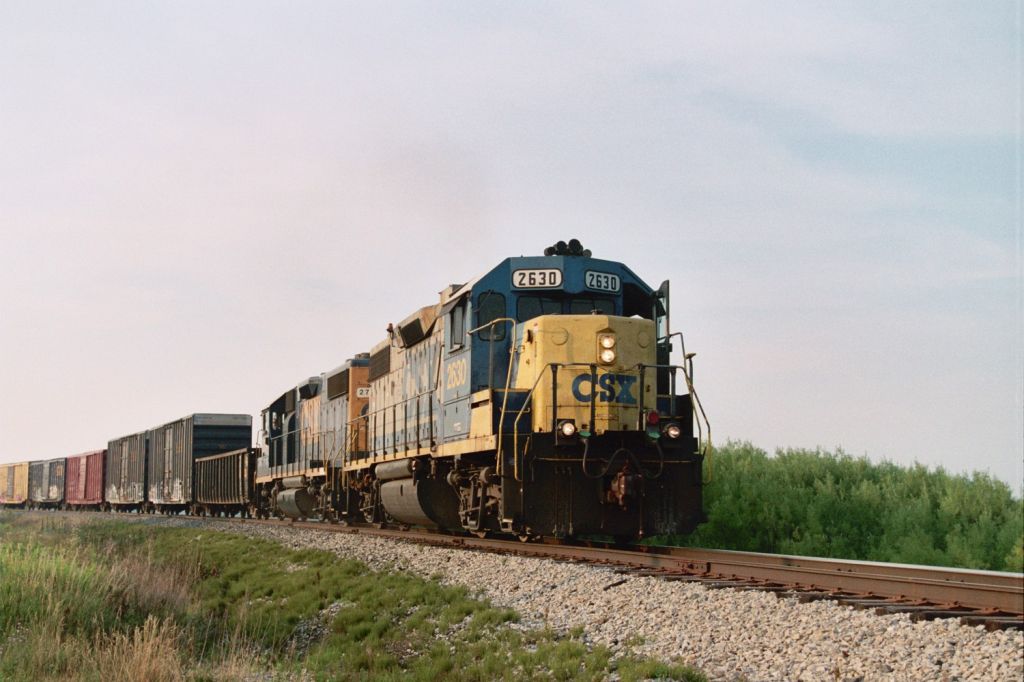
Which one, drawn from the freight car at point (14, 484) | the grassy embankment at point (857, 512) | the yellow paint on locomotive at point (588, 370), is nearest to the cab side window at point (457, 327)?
the yellow paint on locomotive at point (588, 370)

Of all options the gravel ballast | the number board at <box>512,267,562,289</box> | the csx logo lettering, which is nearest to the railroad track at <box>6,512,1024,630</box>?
the gravel ballast

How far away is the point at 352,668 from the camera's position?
25.8 feet

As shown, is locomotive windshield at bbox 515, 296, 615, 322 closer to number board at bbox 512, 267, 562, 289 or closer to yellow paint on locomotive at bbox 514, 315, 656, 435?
number board at bbox 512, 267, 562, 289

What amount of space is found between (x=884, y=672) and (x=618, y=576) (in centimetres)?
382

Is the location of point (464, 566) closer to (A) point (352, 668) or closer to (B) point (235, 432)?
(A) point (352, 668)

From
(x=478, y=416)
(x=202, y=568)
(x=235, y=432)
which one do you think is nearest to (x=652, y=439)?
(x=478, y=416)

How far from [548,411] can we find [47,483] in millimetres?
46162

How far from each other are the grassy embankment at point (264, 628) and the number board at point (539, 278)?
13.2ft

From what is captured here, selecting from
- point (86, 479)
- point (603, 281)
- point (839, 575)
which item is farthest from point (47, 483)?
point (839, 575)

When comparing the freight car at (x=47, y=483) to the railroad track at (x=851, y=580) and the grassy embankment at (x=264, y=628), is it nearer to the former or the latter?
the grassy embankment at (x=264, y=628)

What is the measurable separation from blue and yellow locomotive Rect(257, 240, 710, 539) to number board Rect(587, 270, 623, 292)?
0.02 meters

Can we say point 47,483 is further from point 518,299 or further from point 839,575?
point 839,575

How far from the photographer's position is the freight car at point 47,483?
49219 millimetres

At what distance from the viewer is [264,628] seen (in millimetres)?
9938
